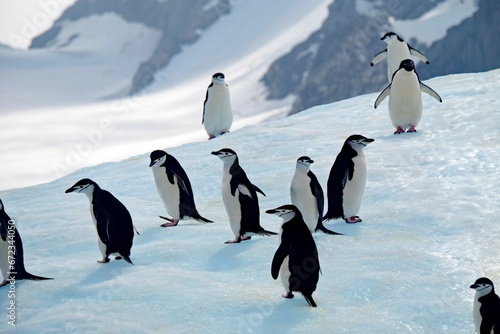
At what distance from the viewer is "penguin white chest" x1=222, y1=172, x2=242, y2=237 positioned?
5.61 m

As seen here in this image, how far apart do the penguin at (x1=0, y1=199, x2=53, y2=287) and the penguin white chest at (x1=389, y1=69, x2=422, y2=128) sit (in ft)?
16.2

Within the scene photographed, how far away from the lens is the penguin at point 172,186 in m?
6.21

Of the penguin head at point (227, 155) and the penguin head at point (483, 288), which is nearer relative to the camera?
the penguin head at point (483, 288)

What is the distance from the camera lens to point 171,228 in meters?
6.20

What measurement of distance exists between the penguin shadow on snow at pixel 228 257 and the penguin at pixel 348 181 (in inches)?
31.7

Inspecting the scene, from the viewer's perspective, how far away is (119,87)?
224 ft

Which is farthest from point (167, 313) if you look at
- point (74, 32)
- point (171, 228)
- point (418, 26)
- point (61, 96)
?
point (74, 32)

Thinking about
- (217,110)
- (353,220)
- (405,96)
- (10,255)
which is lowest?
(353,220)

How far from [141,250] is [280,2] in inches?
2787

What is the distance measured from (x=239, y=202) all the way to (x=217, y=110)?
18.9ft

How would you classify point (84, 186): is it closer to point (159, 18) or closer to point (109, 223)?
point (109, 223)

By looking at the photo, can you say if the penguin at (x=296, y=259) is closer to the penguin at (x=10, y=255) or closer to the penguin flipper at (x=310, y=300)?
the penguin flipper at (x=310, y=300)

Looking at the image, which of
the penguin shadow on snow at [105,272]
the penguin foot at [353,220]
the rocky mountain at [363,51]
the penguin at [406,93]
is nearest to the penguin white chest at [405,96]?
the penguin at [406,93]

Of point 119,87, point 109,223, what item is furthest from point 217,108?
point 119,87
